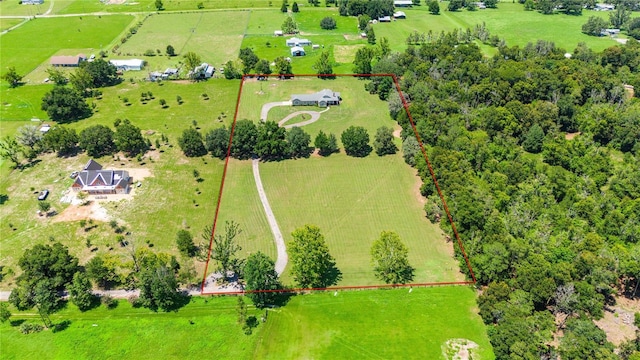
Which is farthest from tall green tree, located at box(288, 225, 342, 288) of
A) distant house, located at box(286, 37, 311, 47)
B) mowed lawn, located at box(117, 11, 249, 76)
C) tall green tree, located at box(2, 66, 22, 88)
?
tall green tree, located at box(2, 66, 22, 88)

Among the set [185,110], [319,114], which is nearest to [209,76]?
[185,110]

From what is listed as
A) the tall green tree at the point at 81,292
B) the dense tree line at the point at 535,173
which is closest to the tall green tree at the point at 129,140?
the tall green tree at the point at 81,292

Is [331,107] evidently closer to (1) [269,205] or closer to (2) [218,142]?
(2) [218,142]

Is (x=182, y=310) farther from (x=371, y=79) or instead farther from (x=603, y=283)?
(x=371, y=79)

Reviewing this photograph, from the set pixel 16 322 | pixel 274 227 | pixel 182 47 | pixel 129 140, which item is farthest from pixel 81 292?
pixel 182 47

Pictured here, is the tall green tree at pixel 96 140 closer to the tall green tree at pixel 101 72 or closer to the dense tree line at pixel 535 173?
the tall green tree at pixel 101 72

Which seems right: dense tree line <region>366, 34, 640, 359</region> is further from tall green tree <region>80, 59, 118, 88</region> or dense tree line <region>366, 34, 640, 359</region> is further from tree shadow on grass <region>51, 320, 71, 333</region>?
tall green tree <region>80, 59, 118, 88</region>
